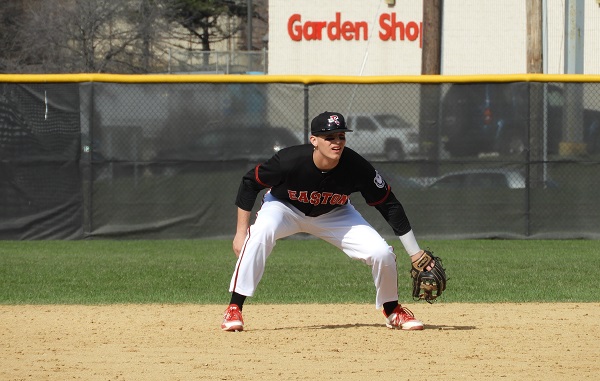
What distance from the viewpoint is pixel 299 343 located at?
6359 millimetres

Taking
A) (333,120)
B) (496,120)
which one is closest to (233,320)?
(333,120)

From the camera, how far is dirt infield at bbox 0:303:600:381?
216 inches

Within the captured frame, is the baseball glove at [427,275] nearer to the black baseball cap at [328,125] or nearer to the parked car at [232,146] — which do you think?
the black baseball cap at [328,125]

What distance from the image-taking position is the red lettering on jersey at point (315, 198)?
659cm

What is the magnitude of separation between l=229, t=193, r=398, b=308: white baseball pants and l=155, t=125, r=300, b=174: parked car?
19.1 feet

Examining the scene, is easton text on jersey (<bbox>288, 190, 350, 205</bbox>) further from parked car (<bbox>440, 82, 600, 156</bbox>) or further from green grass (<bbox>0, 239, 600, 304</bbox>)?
parked car (<bbox>440, 82, 600, 156</bbox>)

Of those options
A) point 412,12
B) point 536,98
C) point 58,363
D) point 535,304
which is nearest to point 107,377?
point 58,363

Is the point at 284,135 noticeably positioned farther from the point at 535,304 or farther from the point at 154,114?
the point at 535,304

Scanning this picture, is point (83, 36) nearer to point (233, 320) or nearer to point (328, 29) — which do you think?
point (328, 29)

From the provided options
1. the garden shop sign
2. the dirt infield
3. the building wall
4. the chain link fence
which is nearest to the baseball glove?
the dirt infield

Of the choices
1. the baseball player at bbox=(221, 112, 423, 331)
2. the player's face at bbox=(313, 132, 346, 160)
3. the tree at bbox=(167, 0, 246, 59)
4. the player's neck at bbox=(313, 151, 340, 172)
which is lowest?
the baseball player at bbox=(221, 112, 423, 331)

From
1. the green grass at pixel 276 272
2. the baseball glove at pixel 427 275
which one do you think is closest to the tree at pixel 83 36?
the green grass at pixel 276 272

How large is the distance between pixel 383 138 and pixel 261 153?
148 cm

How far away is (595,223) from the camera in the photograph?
12594 millimetres
